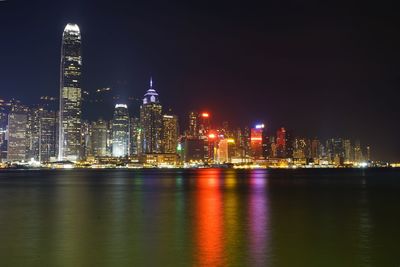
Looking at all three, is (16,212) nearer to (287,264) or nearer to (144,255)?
(144,255)

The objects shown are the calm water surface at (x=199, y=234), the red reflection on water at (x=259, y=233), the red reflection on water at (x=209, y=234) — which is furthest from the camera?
the red reflection on water at (x=259, y=233)

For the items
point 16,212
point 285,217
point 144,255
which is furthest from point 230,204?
point 144,255

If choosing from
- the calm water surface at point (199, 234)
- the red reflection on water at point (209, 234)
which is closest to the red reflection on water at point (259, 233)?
the calm water surface at point (199, 234)

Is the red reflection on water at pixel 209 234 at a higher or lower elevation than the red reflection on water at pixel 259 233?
higher

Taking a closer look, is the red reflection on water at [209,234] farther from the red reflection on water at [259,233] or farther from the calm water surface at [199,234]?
the red reflection on water at [259,233]

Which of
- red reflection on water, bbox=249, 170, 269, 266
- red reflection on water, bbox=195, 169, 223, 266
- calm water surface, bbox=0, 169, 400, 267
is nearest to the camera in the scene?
red reflection on water, bbox=195, 169, 223, 266

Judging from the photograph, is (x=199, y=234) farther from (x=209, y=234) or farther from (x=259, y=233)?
(x=259, y=233)

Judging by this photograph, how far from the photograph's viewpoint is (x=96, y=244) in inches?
841

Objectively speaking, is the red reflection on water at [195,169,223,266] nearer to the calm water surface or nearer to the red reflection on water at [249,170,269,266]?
the calm water surface

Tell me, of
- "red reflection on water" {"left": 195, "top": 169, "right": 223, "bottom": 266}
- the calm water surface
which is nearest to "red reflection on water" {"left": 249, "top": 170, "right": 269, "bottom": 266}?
the calm water surface

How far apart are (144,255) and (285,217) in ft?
47.3

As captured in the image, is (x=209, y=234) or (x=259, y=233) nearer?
(x=209, y=234)

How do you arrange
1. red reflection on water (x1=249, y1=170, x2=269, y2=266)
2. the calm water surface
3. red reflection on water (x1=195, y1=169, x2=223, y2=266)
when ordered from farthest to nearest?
red reflection on water (x1=249, y1=170, x2=269, y2=266) → the calm water surface → red reflection on water (x1=195, y1=169, x2=223, y2=266)

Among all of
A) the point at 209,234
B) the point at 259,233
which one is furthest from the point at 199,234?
the point at 259,233
